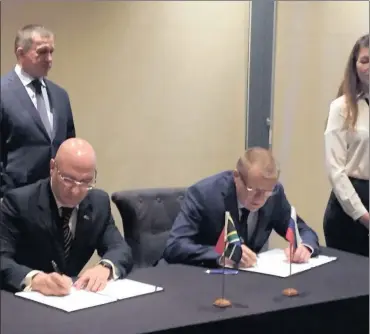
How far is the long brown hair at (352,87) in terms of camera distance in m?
2.47

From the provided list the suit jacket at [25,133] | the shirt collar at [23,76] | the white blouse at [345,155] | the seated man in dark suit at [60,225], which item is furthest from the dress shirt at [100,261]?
the white blouse at [345,155]

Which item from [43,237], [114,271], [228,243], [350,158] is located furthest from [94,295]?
[350,158]

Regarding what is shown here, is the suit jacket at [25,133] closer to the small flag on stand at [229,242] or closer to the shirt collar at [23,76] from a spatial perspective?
the shirt collar at [23,76]

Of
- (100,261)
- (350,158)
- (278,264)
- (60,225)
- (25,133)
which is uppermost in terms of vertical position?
(25,133)

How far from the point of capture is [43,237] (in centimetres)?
213

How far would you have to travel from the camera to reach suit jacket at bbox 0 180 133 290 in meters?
2.05

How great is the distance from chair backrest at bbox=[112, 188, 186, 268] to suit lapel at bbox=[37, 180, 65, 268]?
51cm

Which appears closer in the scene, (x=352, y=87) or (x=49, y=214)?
(x=49, y=214)

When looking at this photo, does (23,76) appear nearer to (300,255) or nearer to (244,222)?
(244,222)

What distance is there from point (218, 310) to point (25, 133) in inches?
29.2

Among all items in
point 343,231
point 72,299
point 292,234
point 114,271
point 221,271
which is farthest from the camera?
point 343,231

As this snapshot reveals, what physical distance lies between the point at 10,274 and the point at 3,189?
0.26 meters

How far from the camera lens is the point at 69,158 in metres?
2.08

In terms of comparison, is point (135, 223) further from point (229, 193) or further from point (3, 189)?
point (3, 189)
